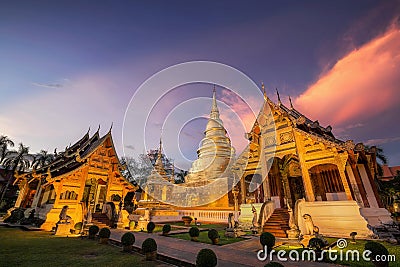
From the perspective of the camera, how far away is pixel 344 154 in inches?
427

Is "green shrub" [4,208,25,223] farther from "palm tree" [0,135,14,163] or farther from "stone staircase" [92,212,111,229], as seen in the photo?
"palm tree" [0,135,14,163]

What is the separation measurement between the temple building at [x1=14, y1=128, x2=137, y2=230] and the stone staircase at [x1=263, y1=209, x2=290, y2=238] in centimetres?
1162

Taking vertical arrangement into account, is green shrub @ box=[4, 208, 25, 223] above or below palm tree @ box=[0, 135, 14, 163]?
below

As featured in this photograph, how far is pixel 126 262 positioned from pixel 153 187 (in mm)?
28552

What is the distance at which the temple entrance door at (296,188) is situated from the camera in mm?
15190

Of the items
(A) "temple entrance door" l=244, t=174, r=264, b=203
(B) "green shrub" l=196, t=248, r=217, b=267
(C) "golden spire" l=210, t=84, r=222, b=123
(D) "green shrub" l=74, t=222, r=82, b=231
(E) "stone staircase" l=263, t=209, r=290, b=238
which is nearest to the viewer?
(B) "green shrub" l=196, t=248, r=217, b=267

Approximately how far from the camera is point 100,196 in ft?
59.5

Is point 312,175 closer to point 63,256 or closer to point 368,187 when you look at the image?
point 368,187

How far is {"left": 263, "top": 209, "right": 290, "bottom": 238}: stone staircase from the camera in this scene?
33.5 ft

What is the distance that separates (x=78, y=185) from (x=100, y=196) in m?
3.99

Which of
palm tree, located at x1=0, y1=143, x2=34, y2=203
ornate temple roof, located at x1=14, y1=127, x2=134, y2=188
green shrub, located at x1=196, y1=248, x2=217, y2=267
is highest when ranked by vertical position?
palm tree, located at x1=0, y1=143, x2=34, y2=203

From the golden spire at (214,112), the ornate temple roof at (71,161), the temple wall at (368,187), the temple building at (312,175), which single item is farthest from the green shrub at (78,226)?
the golden spire at (214,112)

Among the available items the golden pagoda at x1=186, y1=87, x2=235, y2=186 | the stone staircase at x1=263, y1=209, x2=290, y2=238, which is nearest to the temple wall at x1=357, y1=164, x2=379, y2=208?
the stone staircase at x1=263, y1=209, x2=290, y2=238

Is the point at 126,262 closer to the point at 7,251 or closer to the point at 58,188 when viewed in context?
the point at 7,251
